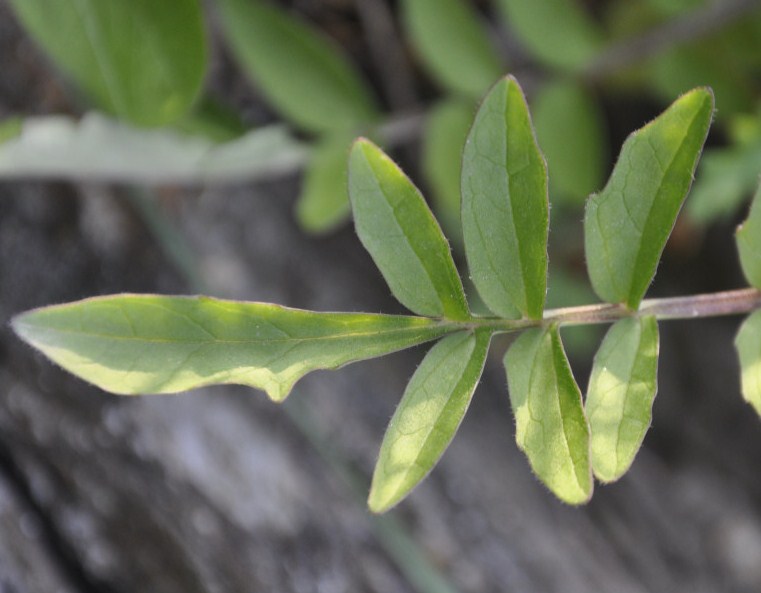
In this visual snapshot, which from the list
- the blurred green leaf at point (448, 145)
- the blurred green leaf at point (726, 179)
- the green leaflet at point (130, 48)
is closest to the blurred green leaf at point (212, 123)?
the green leaflet at point (130, 48)

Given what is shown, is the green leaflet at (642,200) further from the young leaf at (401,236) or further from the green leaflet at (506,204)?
the young leaf at (401,236)

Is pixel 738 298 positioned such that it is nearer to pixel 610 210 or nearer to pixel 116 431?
pixel 610 210

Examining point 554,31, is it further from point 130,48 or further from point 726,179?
point 130,48

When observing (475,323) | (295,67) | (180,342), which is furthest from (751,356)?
(295,67)

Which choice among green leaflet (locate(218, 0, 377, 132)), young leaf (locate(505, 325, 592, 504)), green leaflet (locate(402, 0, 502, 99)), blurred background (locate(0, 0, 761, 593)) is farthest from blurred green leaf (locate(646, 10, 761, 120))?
young leaf (locate(505, 325, 592, 504))

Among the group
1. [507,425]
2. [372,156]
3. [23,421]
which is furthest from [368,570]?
[372,156]

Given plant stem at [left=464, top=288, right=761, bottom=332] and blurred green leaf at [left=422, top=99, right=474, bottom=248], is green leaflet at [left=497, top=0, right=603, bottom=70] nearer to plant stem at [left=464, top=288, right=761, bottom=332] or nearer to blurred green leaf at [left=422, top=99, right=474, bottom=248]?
blurred green leaf at [left=422, top=99, right=474, bottom=248]
